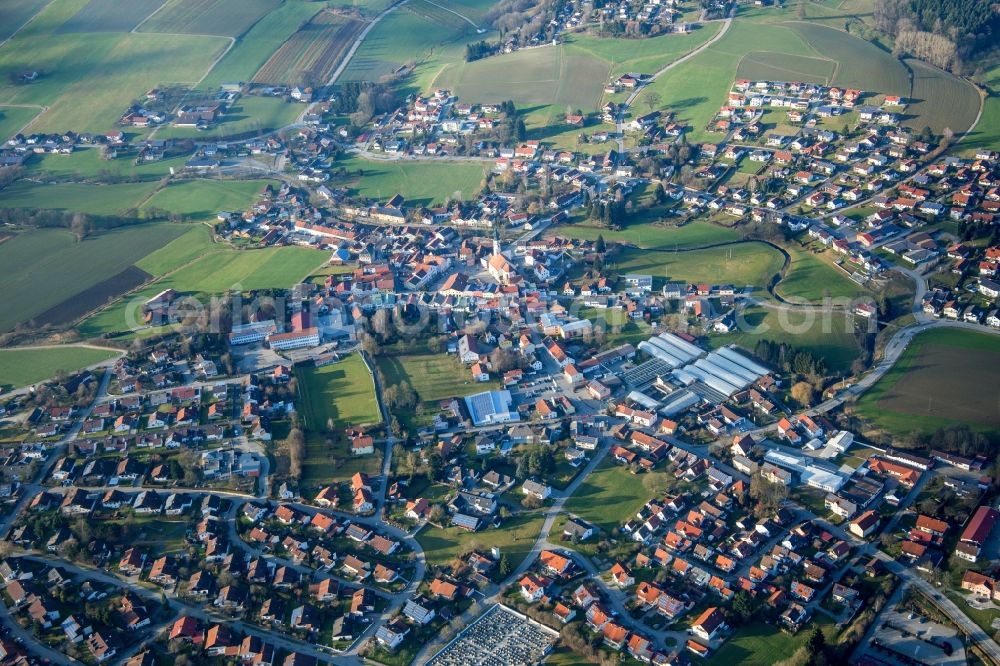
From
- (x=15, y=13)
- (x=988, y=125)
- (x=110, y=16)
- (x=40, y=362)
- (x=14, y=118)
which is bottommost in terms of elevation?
(x=40, y=362)

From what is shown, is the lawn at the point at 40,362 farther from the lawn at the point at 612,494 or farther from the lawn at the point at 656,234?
the lawn at the point at 656,234

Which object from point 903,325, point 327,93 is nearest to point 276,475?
point 903,325

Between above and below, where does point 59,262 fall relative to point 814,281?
below

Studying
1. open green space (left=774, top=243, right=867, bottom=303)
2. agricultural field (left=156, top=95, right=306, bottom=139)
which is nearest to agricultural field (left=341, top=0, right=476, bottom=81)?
agricultural field (left=156, top=95, right=306, bottom=139)

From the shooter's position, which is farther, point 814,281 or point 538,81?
point 538,81

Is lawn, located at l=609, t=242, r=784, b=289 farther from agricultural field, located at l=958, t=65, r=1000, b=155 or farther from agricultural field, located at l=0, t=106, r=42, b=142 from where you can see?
agricultural field, located at l=0, t=106, r=42, b=142

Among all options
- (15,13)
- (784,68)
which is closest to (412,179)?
(784,68)

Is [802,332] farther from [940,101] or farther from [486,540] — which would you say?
[940,101]

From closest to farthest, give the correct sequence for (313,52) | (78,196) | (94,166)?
1. (78,196)
2. (94,166)
3. (313,52)
